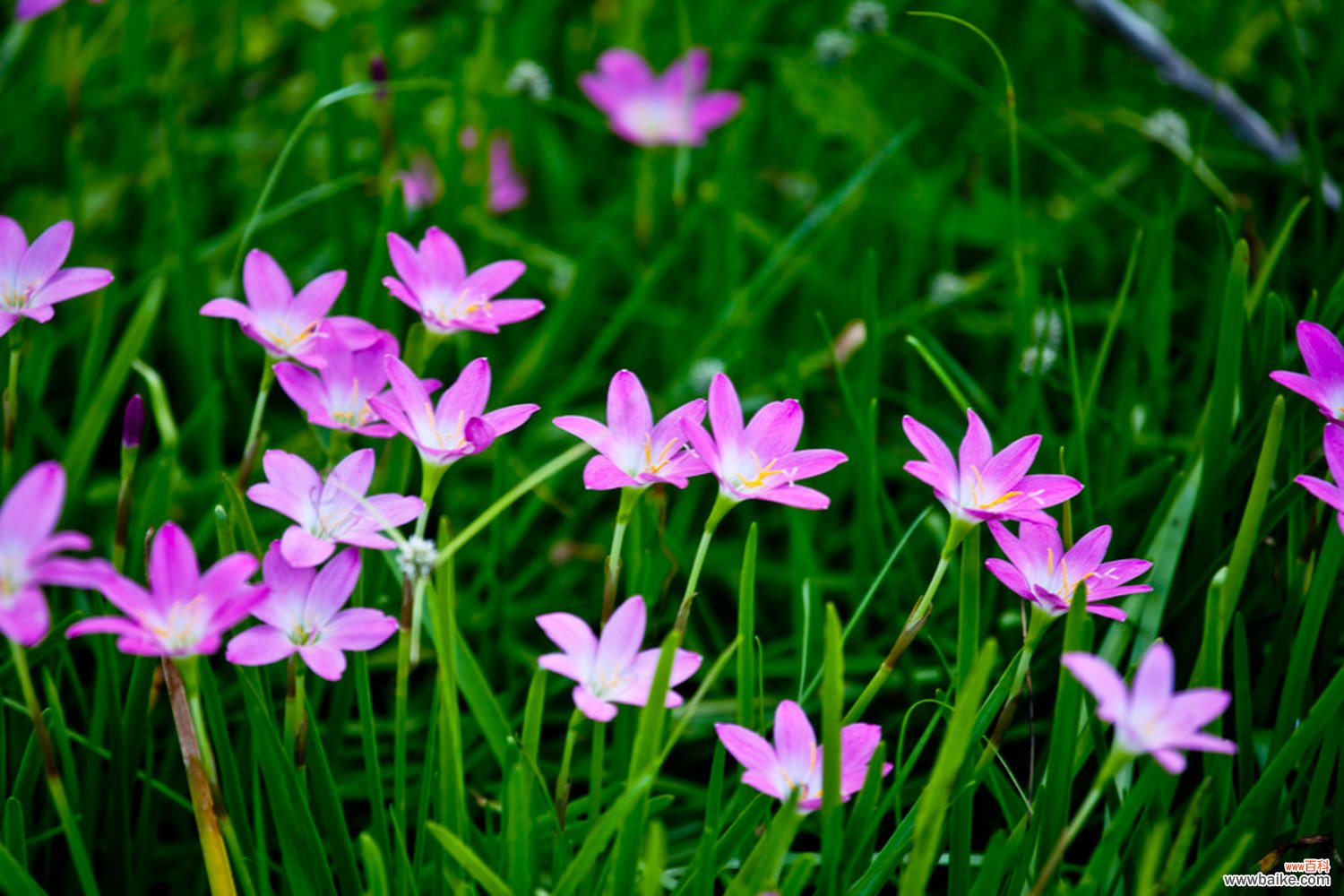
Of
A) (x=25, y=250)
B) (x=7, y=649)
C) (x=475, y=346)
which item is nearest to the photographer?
(x=25, y=250)

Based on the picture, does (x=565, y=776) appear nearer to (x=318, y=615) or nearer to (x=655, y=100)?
(x=318, y=615)

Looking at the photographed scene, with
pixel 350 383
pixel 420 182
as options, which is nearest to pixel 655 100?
pixel 420 182

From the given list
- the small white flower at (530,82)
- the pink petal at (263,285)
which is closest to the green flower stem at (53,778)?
the pink petal at (263,285)

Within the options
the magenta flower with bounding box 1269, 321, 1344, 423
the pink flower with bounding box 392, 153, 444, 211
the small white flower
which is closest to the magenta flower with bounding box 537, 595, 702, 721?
the magenta flower with bounding box 1269, 321, 1344, 423

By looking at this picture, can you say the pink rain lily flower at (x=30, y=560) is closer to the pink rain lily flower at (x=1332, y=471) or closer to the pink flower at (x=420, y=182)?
the pink rain lily flower at (x=1332, y=471)

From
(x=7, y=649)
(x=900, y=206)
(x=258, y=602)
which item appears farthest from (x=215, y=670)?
(x=900, y=206)

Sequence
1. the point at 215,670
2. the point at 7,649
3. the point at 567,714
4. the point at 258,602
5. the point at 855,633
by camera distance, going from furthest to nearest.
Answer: the point at 855,633 < the point at 567,714 < the point at 215,670 < the point at 7,649 < the point at 258,602

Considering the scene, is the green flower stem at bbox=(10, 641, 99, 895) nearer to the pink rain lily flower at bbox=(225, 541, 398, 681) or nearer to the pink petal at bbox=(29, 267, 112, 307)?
the pink rain lily flower at bbox=(225, 541, 398, 681)

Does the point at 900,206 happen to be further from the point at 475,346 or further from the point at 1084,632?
the point at 1084,632
